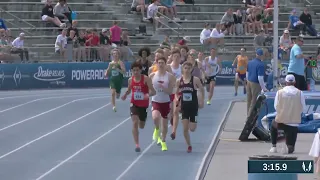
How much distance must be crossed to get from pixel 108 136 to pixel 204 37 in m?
16.4

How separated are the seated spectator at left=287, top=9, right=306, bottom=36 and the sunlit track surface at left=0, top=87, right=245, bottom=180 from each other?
434 inches

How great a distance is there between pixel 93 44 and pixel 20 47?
265 centimetres

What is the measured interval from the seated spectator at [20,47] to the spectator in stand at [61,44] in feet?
3.61

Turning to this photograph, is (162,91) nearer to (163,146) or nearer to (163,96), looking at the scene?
(163,96)

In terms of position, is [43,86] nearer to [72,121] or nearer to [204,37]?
[204,37]

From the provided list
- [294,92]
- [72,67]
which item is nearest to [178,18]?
[72,67]

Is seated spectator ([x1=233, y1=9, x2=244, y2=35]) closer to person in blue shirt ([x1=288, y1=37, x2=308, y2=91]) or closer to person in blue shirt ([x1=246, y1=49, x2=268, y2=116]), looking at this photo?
person in blue shirt ([x1=288, y1=37, x2=308, y2=91])

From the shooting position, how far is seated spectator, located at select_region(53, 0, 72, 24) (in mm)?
36344

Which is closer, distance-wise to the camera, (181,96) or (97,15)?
(181,96)

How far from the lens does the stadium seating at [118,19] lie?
119 feet

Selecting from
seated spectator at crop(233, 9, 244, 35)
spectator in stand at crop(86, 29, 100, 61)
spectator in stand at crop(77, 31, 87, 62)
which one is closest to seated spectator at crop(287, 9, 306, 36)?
seated spectator at crop(233, 9, 244, 35)

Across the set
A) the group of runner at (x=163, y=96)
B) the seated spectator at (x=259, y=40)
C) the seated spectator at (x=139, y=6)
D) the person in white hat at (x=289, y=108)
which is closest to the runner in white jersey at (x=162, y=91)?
the group of runner at (x=163, y=96)

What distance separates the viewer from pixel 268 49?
3584 centimetres

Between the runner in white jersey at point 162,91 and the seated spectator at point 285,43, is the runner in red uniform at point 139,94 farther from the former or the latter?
the seated spectator at point 285,43
